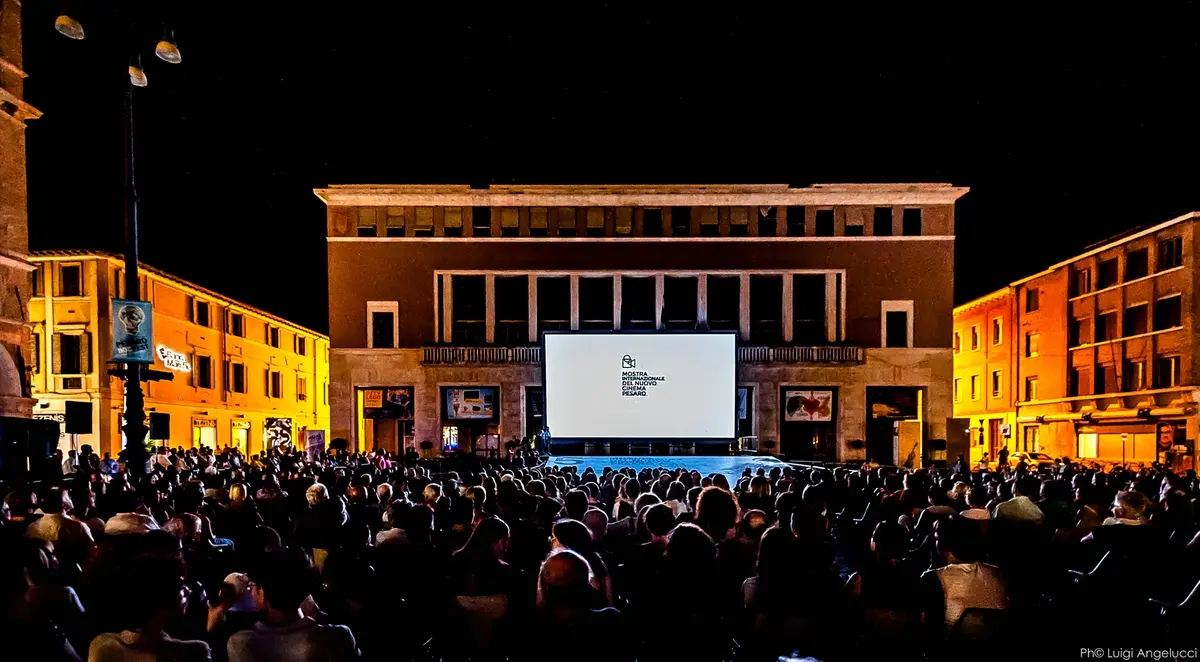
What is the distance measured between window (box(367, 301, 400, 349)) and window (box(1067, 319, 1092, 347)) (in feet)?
122

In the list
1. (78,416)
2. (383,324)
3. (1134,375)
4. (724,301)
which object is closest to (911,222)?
(724,301)

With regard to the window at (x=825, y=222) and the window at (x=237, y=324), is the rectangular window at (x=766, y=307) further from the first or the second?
the window at (x=237, y=324)

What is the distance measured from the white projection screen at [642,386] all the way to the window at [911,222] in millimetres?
14568

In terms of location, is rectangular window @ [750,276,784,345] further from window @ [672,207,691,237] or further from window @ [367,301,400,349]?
window @ [367,301,400,349]

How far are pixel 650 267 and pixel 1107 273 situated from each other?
23.9 m

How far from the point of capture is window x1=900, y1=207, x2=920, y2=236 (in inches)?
1730

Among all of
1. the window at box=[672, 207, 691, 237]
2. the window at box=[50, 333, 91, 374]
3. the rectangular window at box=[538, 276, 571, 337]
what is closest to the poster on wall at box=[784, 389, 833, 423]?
the window at box=[672, 207, 691, 237]

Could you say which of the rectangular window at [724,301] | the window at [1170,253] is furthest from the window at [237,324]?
the window at [1170,253]

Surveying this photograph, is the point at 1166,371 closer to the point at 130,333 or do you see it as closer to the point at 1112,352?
the point at 1112,352

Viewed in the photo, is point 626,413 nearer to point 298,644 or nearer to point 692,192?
point 692,192

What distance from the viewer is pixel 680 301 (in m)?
45.1

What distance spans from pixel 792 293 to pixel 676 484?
114 ft

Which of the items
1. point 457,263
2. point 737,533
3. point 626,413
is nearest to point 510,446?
point 626,413

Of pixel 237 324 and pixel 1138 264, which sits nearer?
pixel 1138 264
